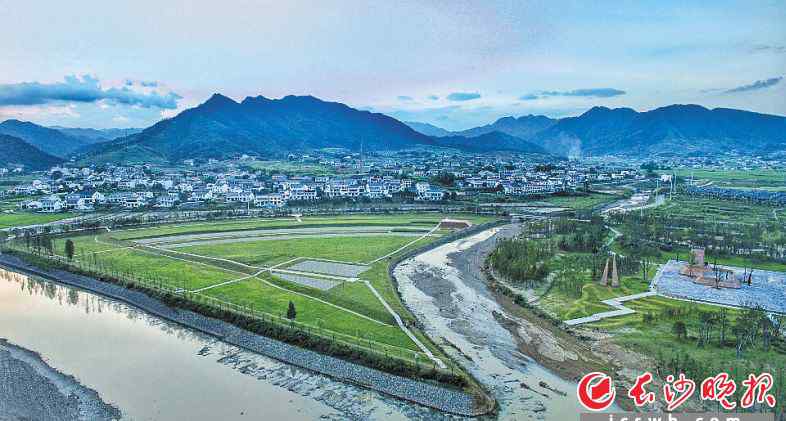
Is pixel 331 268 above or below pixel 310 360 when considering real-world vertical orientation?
above

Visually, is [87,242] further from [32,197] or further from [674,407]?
[674,407]

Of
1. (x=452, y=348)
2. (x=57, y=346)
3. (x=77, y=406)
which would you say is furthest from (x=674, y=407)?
(x=57, y=346)

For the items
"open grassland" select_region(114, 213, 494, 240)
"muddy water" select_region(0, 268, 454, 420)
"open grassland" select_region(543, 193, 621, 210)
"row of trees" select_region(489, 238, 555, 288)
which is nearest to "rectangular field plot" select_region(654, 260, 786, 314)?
"row of trees" select_region(489, 238, 555, 288)

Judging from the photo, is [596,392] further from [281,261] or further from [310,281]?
[281,261]

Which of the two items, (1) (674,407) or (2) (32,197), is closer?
(1) (674,407)

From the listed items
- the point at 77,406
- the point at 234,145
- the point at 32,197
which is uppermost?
the point at 234,145

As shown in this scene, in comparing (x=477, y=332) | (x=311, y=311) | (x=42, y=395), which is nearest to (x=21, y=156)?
(x=42, y=395)
